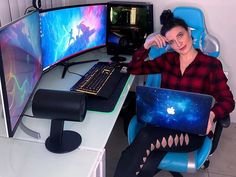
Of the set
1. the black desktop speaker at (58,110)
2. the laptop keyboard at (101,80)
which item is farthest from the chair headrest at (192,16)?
the black desktop speaker at (58,110)

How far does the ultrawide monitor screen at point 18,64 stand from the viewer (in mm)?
934

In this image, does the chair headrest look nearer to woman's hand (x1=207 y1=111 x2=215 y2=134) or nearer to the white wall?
the white wall

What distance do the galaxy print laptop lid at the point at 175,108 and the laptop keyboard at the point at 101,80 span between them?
0.72ft

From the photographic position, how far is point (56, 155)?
110 cm

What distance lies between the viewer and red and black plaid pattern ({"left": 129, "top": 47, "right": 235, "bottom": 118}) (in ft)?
5.10

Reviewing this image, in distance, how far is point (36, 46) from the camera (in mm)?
1386

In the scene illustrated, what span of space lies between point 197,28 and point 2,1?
1305mm

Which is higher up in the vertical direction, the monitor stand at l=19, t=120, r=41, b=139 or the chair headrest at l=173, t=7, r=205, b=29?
the chair headrest at l=173, t=7, r=205, b=29

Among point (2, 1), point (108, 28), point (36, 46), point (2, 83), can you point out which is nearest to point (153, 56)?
point (108, 28)

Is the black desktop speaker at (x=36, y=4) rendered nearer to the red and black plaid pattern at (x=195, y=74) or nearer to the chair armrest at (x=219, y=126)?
the red and black plaid pattern at (x=195, y=74)

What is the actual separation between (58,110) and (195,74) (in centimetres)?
90

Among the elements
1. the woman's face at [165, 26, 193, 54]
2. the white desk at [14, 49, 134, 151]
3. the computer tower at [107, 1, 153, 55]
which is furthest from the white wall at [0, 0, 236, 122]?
the white desk at [14, 49, 134, 151]

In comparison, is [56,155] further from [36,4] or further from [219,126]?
[36,4]

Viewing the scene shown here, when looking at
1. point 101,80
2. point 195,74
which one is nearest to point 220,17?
point 195,74
